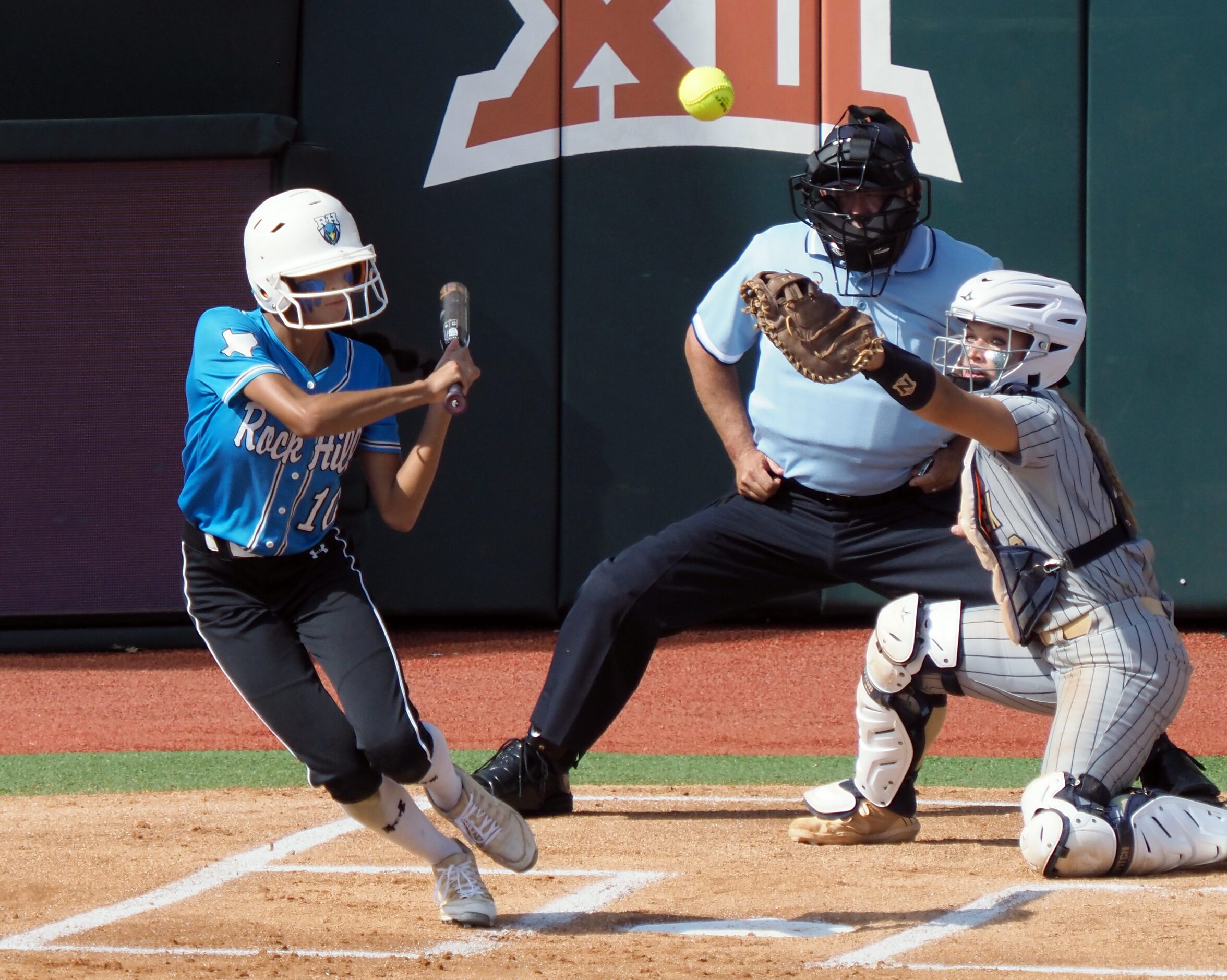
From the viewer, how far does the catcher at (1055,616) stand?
3.72 meters

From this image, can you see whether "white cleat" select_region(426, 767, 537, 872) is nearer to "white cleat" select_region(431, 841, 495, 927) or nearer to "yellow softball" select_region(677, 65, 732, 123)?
"white cleat" select_region(431, 841, 495, 927)

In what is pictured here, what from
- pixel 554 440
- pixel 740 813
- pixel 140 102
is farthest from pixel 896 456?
pixel 140 102

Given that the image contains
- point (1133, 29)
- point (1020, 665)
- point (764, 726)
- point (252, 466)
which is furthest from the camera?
point (1133, 29)

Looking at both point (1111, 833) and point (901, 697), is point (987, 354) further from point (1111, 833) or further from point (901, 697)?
point (1111, 833)

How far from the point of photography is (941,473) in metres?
4.46

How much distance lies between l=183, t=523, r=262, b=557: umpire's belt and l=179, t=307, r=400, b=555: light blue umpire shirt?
1 cm

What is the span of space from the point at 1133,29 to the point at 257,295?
5373mm

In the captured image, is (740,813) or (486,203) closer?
(740,813)

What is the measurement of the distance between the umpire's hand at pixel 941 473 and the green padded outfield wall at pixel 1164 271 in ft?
11.5

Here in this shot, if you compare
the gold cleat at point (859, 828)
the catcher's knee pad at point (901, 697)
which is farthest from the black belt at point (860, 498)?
the gold cleat at point (859, 828)

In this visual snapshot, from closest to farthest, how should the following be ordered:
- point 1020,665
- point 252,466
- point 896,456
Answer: point 252,466 → point 1020,665 → point 896,456

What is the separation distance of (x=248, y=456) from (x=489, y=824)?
3.08 ft

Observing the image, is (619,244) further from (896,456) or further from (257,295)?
(257,295)

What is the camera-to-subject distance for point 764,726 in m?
6.14
